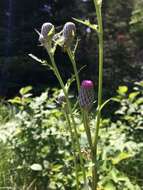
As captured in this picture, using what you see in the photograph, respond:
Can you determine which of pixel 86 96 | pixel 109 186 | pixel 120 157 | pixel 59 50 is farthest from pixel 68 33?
pixel 59 50

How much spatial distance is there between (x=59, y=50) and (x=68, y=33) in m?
8.99

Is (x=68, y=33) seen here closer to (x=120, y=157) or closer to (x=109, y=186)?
(x=109, y=186)

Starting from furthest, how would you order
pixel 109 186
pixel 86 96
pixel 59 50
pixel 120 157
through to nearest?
pixel 59 50, pixel 120 157, pixel 109 186, pixel 86 96

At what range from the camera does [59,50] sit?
1091 cm

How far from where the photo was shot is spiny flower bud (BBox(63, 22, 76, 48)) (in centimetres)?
194

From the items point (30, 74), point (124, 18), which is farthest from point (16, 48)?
point (124, 18)

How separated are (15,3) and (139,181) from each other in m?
9.03

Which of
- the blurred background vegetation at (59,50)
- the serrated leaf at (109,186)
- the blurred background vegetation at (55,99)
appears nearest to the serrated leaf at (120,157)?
the blurred background vegetation at (55,99)

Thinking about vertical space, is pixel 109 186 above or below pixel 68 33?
below

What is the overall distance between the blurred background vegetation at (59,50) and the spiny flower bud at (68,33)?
8.40 metres

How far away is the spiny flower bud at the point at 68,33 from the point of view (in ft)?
6.36

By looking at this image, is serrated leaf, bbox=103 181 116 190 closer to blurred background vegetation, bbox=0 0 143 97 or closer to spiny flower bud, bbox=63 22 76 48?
spiny flower bud, bbox=63 22 76 48

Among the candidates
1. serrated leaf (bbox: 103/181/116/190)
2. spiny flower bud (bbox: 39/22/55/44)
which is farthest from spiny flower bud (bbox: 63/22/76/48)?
serrated leaf (bbox: 103/181/116/190)

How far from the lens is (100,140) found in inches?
145
